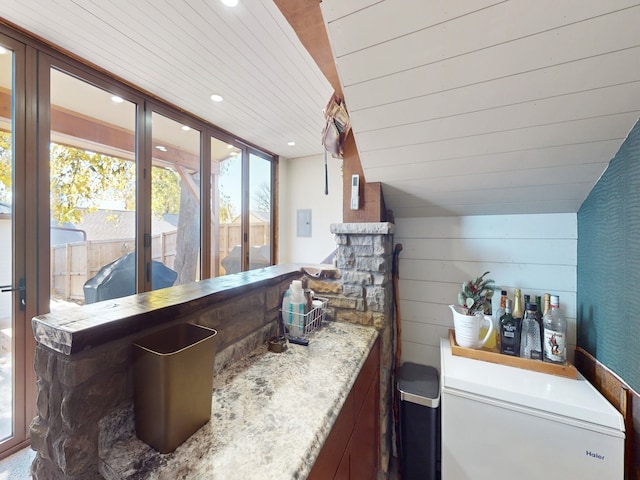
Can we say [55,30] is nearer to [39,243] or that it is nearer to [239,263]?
[39,243]

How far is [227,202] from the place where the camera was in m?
3.46

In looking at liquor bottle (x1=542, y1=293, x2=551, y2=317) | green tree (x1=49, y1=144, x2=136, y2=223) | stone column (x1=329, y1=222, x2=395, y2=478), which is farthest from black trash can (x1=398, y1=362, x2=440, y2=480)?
green tree (x1=49, y1=144, x2=136, y2=223)

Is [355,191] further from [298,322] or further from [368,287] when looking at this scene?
[298,322]

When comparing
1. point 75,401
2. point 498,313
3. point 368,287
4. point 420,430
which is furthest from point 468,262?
point 75,401

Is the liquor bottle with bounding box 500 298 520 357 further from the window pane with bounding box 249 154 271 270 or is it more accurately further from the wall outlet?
the window pane with bounding box 249 154 271 270

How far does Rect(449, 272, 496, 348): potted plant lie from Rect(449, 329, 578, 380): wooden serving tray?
38mm

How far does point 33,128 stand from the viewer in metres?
1.76

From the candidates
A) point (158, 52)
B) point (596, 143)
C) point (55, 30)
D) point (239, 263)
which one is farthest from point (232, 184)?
point (596, 143)

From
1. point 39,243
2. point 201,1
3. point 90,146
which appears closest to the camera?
point 201,1

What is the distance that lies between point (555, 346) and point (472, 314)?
0.37m

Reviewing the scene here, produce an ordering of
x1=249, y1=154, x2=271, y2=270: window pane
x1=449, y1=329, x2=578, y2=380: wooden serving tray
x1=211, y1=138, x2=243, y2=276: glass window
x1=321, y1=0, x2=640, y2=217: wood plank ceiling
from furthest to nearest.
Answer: x1=249, y1=154, x2=271, y2=270: window pane < x1=211, y1=138, x2=243, y2=276: glass window < x1=449, y1=329, x2=578, y2=380: wooden serving tray < x1=321, y1=0, x2=640, y2=217: wood plank ceiling

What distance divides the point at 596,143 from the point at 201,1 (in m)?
2.00

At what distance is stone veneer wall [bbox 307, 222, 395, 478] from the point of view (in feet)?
5.04

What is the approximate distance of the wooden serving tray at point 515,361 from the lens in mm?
1257
